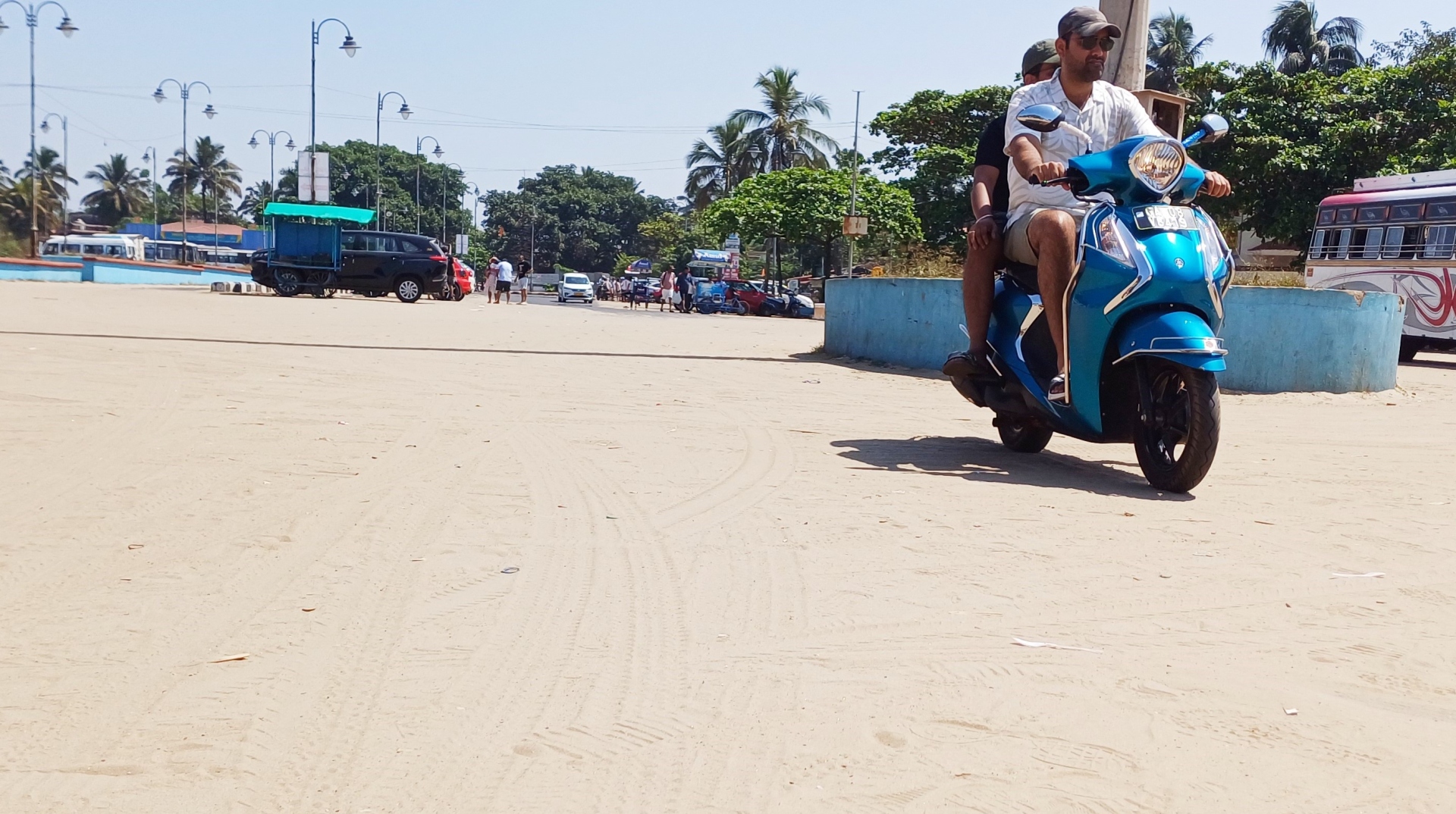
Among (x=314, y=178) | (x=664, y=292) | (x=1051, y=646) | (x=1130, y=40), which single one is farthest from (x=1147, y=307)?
(x=664, y=292)

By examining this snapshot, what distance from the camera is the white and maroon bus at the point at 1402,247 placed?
1870 cm

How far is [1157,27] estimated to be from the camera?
171 ft

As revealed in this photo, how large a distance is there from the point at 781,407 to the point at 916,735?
19.0ft

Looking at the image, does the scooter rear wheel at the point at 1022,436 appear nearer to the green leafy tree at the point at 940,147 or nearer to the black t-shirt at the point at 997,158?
the black t-shirt at the point at 997,158

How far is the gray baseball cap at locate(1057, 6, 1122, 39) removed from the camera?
560 cm

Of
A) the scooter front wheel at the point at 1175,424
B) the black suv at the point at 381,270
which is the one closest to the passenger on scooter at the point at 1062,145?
the scooter front wheel at the point at 1175,424

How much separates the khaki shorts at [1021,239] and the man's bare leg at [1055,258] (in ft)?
0.33

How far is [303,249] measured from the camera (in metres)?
32.1

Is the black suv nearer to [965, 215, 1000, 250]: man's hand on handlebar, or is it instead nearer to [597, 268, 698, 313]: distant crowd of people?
[597, 268, 698, 313]: distant crowd of people

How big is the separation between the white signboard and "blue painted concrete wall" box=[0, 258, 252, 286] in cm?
372

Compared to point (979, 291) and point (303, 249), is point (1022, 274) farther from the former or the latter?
point (303, 249)

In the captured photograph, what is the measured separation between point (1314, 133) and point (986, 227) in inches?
1220

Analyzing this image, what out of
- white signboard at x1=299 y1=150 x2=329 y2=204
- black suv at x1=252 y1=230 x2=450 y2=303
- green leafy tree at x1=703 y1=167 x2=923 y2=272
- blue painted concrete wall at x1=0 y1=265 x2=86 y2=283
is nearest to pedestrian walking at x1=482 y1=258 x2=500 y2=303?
black suv at x1=252 y1=230 x2=450 y2=303

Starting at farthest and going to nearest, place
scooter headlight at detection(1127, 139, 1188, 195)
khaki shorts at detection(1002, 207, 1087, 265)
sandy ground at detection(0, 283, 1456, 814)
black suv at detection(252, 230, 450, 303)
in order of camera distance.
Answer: black suv at detection(252, 230, 450, 303) < khaki shorts at detection(1002, 207, 1087, 265) < scooter headlight at detection(1127, 139, 1188, 195) < sandy ground at detection(0, 283, 1456, 814)
